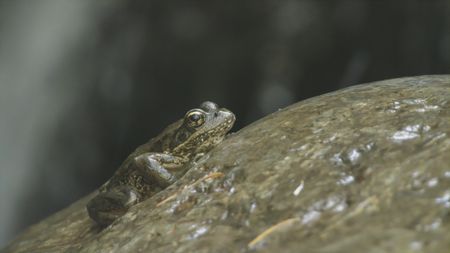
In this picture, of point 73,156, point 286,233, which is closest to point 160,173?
point 286,233

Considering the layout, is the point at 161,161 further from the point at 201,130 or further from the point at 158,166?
the point at 201,130

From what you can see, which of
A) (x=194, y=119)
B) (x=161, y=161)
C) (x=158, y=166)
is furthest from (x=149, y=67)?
(x=158, y=166)

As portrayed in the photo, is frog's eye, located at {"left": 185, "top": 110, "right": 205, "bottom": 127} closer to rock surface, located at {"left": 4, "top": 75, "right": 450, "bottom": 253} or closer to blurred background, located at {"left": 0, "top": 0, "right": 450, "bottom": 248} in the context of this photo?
rock surface, located at {"left": 4, "top": 75, "right": 450, "bottom": 253}

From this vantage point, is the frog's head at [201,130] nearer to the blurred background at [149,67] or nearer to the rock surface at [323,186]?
the rock surface at [323,186]

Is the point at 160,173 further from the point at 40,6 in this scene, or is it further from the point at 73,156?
the point at 40,6

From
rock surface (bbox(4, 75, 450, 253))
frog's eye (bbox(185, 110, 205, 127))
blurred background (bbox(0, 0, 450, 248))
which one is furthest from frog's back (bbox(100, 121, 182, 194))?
blurred background (bbox(0, 0, 450, 248))

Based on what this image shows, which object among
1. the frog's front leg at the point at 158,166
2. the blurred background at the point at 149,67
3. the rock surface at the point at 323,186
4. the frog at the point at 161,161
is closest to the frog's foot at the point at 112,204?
the frog at the point at 161,161
